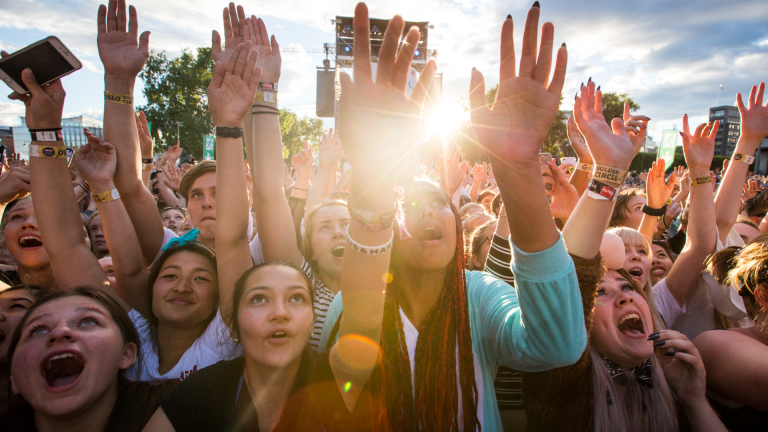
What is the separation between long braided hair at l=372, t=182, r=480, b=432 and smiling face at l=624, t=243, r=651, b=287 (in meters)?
1.57

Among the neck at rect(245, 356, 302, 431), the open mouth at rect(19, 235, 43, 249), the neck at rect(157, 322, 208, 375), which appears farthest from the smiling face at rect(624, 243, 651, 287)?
the open mouth at rect(19, 235, 43, 249)

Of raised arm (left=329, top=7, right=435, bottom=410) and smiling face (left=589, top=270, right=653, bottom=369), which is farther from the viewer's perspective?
smiling face (left=589, top=270, right=653, bottom=369)

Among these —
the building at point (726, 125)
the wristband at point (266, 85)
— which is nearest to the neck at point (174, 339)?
the wristband at point (266, 85)

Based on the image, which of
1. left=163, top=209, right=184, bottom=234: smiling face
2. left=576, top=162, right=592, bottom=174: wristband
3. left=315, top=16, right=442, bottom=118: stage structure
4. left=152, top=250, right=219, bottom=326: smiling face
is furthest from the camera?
left=315, top=16, right=442, bottom=118: stage structure

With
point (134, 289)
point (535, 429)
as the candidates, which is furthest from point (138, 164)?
point (535, 429)

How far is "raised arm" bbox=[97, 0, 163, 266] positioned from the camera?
2160mm

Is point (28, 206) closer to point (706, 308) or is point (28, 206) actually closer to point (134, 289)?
point (134, 289)

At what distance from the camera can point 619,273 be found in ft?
6.39

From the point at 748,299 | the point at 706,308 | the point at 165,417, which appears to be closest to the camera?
the point at 165,417

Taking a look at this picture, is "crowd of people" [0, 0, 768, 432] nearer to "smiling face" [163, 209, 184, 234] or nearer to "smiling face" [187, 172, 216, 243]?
"smiling face" [187, 172, 216, 243]

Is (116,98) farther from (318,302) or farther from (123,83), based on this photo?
(318,302)

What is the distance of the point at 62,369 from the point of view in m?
1.59

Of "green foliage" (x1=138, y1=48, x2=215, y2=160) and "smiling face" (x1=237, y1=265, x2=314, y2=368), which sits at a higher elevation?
"green foliage" (x1=138, y1=48, x2=215, y2=160)

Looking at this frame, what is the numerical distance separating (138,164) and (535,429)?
270cm
